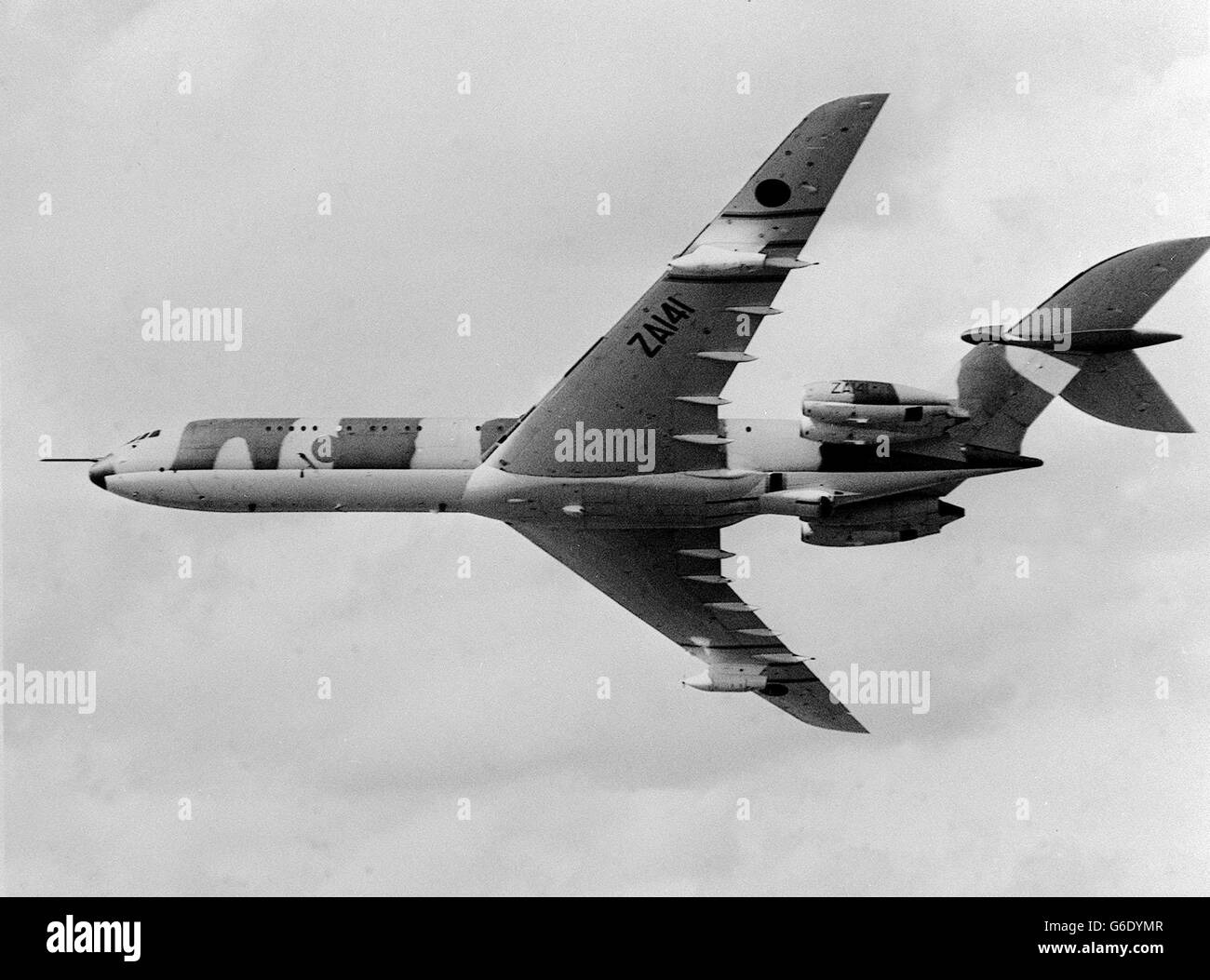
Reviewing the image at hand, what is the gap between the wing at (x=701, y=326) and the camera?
73.2m

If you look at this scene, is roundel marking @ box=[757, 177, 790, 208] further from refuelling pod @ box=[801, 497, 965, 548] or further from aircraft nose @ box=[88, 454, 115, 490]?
aircraft nose @ box=[88, 454, 115, 490]

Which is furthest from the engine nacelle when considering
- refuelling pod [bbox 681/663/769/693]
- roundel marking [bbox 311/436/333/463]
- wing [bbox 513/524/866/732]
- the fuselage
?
roundel marking [bbox 311/436/333/463]

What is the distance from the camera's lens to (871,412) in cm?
7588

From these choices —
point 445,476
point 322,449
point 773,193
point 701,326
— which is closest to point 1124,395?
point 773,193

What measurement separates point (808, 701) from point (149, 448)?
27.1 m

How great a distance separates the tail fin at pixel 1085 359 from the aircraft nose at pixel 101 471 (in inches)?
1202

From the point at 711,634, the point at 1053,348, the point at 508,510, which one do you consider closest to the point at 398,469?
the point at 508,510

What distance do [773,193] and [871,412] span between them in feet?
26.9

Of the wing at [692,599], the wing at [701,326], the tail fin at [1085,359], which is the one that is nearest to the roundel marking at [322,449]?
the wing at [701,326]

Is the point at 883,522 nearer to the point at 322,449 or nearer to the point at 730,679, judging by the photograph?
the point at 730,679

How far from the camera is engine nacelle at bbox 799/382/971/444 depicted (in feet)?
249

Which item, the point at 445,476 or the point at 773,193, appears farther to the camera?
the point at 445,476

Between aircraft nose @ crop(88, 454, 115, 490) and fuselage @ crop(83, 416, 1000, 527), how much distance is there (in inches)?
22.5
